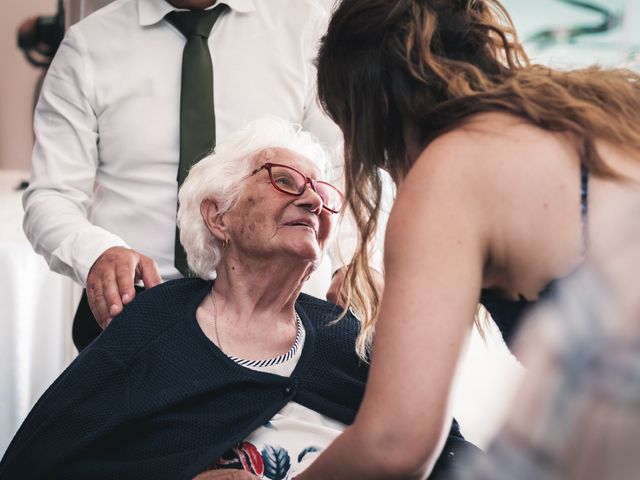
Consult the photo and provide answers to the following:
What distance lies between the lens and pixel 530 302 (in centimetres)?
117

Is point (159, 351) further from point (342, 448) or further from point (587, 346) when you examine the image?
point (587, 346)

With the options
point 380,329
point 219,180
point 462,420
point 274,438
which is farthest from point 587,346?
point 462,420

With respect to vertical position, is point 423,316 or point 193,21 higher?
point 423,316

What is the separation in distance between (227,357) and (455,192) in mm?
891

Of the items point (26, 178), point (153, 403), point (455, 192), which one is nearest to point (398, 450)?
Answer: point (455, 192)

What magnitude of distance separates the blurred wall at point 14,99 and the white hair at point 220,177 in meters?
3.31

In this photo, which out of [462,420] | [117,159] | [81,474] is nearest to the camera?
[81,474]

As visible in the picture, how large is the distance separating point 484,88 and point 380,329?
0.38 meters

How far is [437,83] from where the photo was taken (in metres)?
1.23

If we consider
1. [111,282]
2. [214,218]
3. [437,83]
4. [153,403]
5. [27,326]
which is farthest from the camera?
[27,326]

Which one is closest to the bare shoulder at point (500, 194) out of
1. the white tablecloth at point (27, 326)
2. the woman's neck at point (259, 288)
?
the woman's neck at point (259, 288)

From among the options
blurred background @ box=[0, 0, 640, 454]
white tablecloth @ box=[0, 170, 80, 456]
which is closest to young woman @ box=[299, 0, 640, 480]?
blurred background @ box=[0, 0, 640, 454]

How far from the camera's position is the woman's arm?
104 cm

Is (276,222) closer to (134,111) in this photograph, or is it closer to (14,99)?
(134,111)
